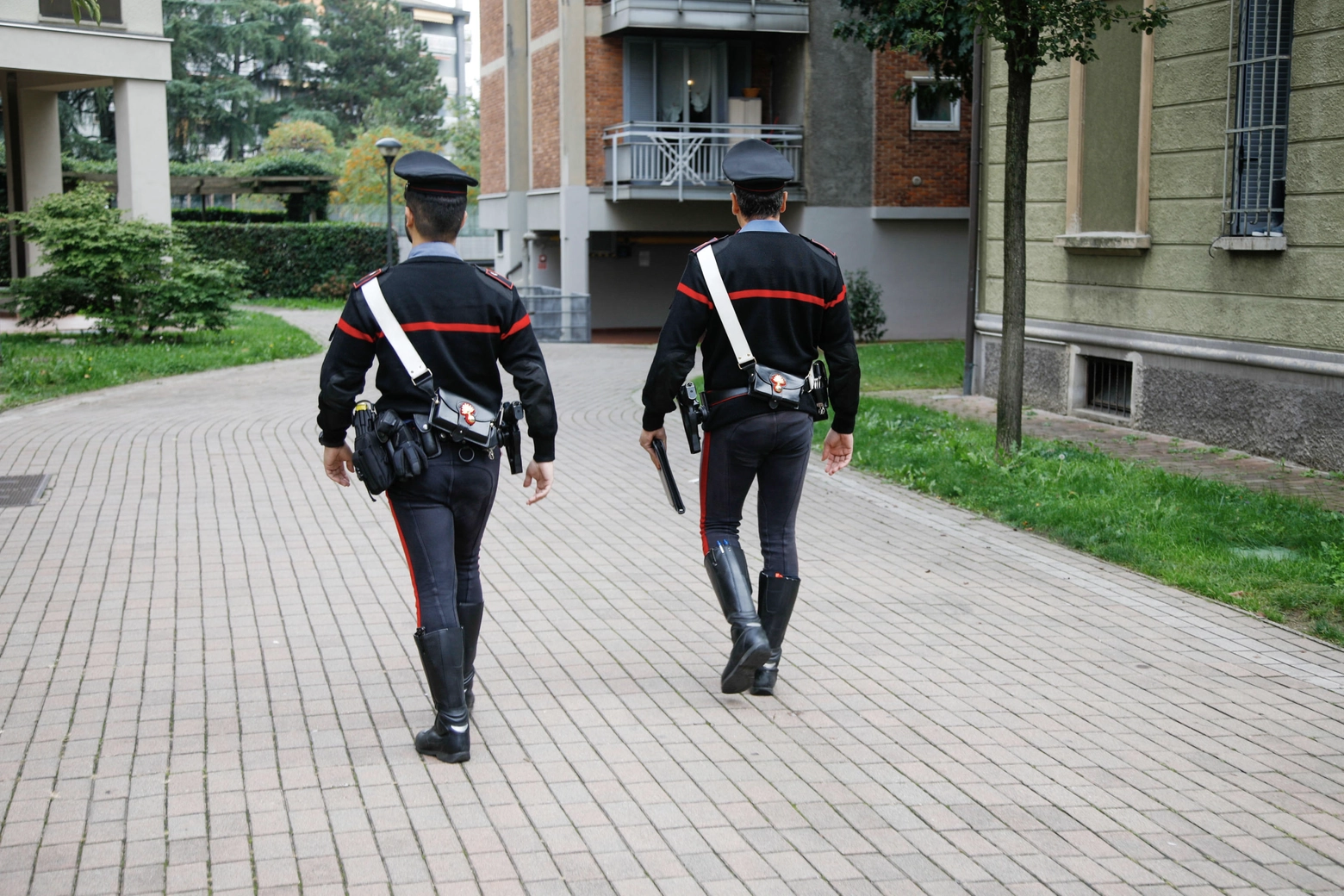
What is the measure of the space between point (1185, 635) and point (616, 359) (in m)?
16.4

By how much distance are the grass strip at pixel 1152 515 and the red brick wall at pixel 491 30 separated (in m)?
24.4

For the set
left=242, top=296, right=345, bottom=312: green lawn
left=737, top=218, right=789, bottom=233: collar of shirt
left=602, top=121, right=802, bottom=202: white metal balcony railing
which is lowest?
left=242, top=296, right=345, bottom=312: green lawn

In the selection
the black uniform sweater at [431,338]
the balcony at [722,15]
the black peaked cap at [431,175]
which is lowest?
the black uniform sweater at [431,338]

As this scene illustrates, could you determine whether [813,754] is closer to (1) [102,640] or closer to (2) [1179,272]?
(1) [102,640]

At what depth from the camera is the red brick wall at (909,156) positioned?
89.2 ft

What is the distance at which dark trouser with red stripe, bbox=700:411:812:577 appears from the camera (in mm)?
5148

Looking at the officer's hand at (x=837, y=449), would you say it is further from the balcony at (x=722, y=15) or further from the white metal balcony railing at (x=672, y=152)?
the balcony at (x=722, y=15)

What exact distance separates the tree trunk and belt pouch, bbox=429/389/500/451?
6722 mm

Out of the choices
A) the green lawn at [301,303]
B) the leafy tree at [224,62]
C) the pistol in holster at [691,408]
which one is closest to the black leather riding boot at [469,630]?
the pistol in holster at [691,408]

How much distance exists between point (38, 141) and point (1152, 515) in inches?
1041

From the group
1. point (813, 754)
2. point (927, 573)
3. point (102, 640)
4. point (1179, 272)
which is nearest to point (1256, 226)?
point (1179, 272)

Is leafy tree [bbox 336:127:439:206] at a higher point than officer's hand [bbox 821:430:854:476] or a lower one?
higher

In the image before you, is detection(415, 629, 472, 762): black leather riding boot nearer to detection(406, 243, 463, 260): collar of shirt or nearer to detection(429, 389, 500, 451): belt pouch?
detection(429, 389, 500, 451): belt pouch

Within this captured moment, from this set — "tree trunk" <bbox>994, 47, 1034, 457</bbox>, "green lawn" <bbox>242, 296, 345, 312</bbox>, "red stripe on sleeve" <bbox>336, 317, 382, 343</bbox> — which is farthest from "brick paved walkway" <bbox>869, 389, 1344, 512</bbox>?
"green lawn" <bbox>242, 296, 345, 312</bbox>
